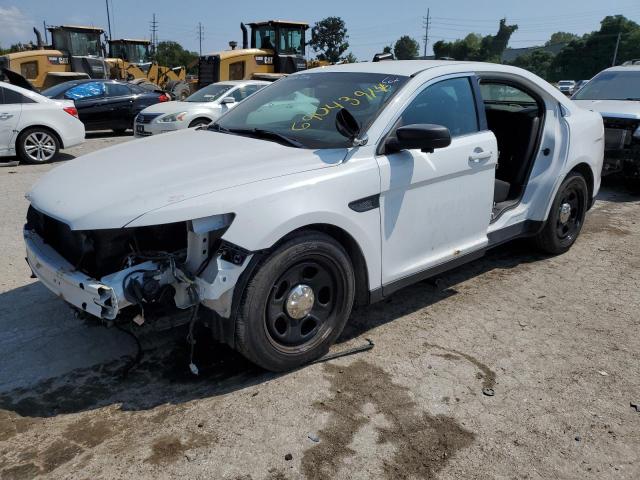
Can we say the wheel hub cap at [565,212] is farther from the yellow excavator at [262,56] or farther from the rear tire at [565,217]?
the yellow excavator at [262,56]

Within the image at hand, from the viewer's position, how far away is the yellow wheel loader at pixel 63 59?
62.3 feet

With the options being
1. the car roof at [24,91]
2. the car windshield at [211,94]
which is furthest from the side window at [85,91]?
the car roof at [24,91]

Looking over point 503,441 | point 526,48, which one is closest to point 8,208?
point 503,441

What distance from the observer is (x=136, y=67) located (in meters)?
24.0

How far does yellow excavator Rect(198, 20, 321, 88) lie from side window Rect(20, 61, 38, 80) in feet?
19.5

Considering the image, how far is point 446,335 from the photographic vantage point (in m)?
3.74

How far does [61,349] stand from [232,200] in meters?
1.66

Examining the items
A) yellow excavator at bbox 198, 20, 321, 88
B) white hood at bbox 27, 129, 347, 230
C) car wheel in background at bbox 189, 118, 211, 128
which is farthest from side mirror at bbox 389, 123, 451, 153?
yellow excavator at bbox 198, 20, 321, 88

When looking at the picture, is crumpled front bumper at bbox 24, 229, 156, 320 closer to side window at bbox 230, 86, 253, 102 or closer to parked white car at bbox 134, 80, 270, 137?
parked white car at bbox 134, 80, 270, 137

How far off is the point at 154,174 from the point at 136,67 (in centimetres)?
2322

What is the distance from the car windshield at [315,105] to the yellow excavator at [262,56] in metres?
14.4

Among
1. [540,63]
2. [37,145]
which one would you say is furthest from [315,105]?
[540,63]

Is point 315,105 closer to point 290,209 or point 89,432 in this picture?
point 290,209

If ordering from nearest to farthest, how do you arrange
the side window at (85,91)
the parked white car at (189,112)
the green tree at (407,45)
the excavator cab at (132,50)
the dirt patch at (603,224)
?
the dirt patch at (603,224)
the parked white car at (189,112)
the side window at (85,91)
the excavator cab at (132,50)
the green tree at (407,45)
